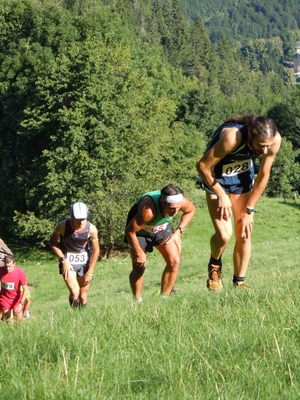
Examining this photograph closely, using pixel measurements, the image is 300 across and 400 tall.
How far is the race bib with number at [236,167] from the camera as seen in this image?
24.2 feet

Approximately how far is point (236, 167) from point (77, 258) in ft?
12.7

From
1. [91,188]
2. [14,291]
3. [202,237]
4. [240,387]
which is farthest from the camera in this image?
[202,237]

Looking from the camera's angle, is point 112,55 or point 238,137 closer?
point 238,137

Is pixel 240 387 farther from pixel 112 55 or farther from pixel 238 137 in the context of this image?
pixel 112 55

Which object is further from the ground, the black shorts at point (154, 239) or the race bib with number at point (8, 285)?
the black shorts at point (154, 239)

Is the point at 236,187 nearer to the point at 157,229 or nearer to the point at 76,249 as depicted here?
the point at 157,229

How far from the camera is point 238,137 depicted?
268 inches

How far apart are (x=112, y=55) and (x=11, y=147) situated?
28.3ft

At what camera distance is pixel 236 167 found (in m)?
7.45

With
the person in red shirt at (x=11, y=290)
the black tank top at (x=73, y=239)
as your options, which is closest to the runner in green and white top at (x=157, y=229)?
the black tank top at (x=73, y=239)

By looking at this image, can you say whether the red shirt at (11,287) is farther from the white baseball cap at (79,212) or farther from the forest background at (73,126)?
the forest background at (73,126)

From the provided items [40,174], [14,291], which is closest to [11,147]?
[40,174]

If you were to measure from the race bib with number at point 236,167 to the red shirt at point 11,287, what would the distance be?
203 inches

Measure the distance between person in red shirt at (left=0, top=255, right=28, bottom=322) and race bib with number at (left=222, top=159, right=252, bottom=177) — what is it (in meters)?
5.13
